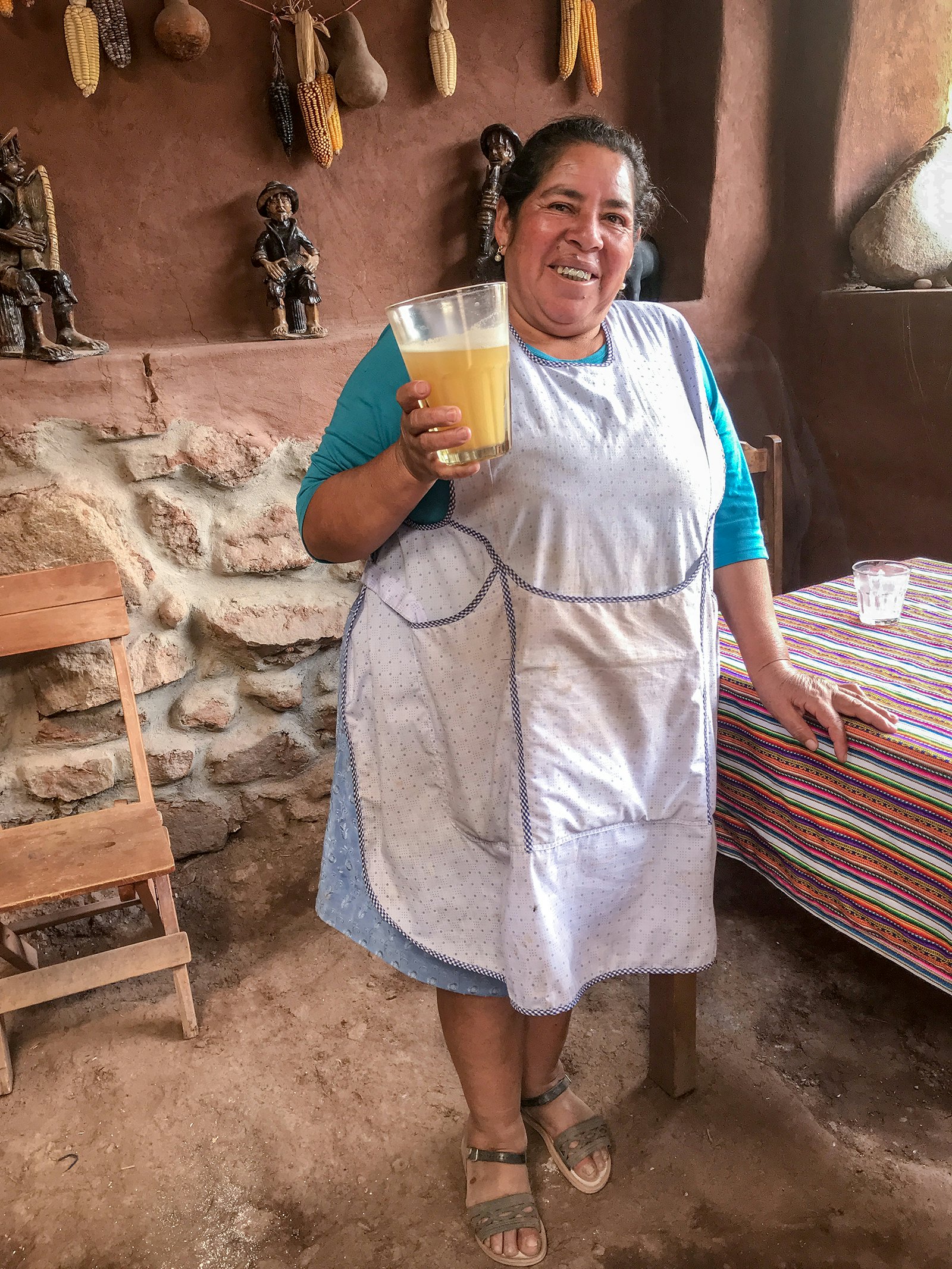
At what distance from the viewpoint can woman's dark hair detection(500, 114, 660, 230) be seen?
3.89 ft

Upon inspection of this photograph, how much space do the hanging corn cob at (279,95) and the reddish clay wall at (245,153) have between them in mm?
27

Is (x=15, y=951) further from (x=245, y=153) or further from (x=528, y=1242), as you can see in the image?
(x=245, y=153)

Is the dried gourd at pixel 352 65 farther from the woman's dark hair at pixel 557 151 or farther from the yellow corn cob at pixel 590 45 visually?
the woman's dark hair at pixel 557 151

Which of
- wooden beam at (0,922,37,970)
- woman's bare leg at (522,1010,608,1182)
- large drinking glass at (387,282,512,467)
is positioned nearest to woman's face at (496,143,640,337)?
large drinking glass at (387,282,512,467)

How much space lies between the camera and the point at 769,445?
2.42 metres

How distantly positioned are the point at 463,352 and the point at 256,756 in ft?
5.45

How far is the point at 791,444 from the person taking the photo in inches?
114

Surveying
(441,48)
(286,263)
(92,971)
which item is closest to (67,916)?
(92,971)

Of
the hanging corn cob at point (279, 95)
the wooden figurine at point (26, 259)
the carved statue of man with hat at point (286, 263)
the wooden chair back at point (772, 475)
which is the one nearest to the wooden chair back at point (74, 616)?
the wooden figurine at point (26, 259)

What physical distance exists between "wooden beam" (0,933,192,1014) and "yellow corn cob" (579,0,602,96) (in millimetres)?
2402

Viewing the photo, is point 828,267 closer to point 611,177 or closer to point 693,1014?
point 611,177

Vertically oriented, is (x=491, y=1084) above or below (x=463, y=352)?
below

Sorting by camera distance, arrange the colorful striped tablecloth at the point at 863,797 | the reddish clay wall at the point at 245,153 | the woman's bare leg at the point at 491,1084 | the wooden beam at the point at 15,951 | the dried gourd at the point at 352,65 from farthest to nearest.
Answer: the dried gourd at the point at 352,65 < the reddish clay wall at the point at 245,153 < the wooden beam at the point at 15,951 < the woman's bare leg at the point at 491,1084 < the colorful striped tablecloth at the point at 863,797

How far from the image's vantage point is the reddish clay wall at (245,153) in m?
2.09
